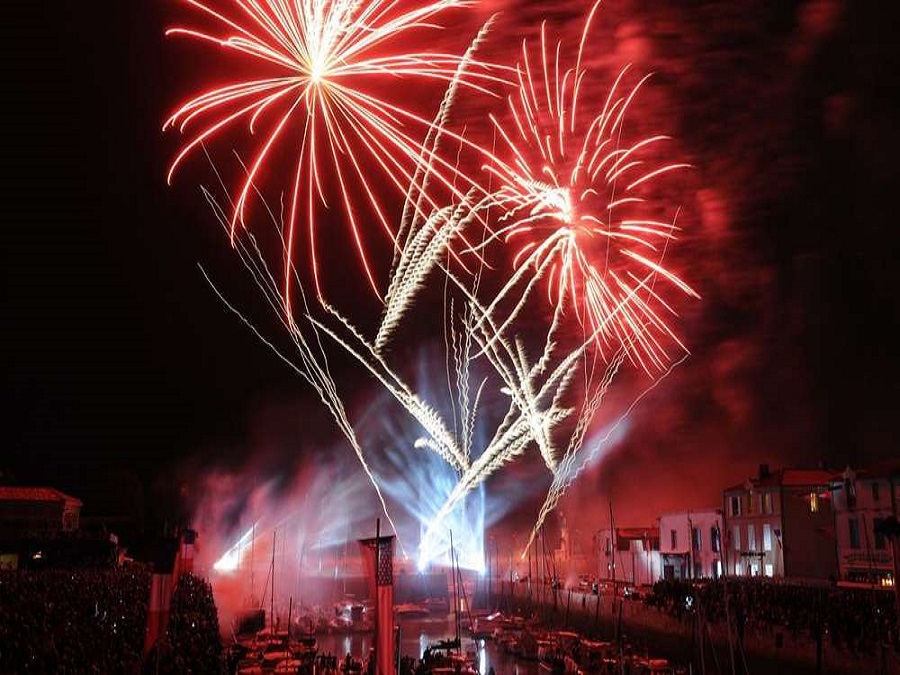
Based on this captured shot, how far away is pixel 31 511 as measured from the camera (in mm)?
46625

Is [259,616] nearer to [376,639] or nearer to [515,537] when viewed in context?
[376,639]

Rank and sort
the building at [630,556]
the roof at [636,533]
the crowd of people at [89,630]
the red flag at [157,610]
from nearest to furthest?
the crowd of people at [89,630] → the red flag at [157,610] → the building at [630,556] → the roof at [636,533]

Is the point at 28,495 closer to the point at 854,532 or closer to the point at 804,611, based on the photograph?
the point at 804,611

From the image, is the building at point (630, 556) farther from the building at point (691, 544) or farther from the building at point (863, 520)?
the building at point (863, 520)

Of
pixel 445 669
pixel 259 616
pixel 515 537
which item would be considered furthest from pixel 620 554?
pixel 445 669

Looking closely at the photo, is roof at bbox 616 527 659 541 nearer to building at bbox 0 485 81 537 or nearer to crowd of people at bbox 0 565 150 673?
building at bbox 0 485 81 537

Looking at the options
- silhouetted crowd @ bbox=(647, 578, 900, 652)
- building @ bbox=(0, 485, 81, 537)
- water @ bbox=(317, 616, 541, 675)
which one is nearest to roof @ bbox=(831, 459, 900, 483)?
silhouetted crowd @ bbox=(647, 578, 900, 652)

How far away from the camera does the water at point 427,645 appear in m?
33.8

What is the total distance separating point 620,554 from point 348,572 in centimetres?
2733

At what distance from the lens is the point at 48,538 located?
39.1m

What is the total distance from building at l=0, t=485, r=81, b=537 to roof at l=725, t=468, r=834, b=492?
33361 millimetres

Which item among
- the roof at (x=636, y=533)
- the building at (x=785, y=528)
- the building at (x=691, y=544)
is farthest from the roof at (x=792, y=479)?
the roof at (x=636, y=533)

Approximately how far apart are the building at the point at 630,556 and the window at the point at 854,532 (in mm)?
14528

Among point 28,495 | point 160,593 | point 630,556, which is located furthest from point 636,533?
point 160,593
